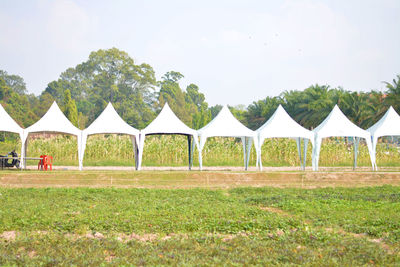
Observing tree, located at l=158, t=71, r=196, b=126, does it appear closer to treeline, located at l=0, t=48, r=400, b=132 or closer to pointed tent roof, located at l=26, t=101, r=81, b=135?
treeline, located at l=0, t=48, r=400, b=132

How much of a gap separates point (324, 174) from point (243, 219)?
7388 mm

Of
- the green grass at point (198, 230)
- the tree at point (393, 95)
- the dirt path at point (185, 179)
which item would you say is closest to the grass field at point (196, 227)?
the green grass at point (198, 230)

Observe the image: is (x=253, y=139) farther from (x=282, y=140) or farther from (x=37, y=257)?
(x=37, y=257)

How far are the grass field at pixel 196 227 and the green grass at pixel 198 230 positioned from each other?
0.01 meters

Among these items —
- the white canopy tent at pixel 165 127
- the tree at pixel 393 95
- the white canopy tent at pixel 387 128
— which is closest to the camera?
the white canopy tent at pixel 165 127

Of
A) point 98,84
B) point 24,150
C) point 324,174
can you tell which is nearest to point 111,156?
point 24,150

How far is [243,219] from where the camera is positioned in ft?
25.4

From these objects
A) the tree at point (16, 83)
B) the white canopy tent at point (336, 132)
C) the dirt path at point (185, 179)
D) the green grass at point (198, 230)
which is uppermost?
the tree at point (16, 83)

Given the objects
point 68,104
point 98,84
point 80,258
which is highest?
point 98,84

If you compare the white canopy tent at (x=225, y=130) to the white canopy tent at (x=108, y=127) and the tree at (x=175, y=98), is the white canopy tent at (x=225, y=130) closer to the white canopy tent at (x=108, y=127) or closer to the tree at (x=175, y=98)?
the white canopy tent at (x=108, y=127)

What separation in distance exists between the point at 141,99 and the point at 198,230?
55.0m

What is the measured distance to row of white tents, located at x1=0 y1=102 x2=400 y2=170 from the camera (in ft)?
57.7

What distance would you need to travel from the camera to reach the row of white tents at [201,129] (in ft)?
57.7

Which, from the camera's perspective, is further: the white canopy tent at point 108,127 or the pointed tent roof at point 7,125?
the white canopy tent at point 108,127
